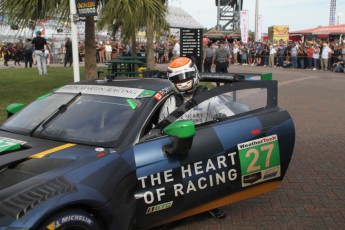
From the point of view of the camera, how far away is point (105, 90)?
13.0ft

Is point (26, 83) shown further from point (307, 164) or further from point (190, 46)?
point (307, 164)

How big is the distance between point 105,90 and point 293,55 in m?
24.4

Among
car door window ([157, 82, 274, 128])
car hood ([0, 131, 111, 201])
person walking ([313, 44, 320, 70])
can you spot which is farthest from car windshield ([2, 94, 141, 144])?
person walking ([313, 44, 320, 70])

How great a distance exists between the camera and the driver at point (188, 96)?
3.84 metres

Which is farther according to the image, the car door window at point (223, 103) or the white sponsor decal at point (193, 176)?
the car door window at point (223, 103)

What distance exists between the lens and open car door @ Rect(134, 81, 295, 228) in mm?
3291

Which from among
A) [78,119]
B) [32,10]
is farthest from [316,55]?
[78,119]

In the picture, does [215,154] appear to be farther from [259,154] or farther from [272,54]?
[272,54]

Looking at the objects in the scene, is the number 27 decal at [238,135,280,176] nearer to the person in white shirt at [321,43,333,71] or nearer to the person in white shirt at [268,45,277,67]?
the person in white shirt at [321,43,333,71]

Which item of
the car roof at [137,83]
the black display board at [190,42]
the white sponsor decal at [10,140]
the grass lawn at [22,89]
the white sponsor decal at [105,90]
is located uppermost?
the black display board at [190,42]

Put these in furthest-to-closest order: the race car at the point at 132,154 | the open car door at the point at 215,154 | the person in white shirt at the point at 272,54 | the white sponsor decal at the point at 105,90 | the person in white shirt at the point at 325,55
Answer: the person in white shirt at the point at 272,54
the person in white shirt at the point at 325,55
the white sponsor decal at the point at 105,90
the open car door at the point at 215,154
the race car at the point at 132,154

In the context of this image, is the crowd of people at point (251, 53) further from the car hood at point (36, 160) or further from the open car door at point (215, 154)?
the car hood at point (36, 160)

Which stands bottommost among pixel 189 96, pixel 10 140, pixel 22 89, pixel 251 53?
pixel 22 89

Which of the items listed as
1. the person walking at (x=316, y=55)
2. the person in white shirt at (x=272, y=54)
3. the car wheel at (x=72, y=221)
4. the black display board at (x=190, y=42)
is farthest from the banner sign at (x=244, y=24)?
the car wheel at (x=72, y=221)
